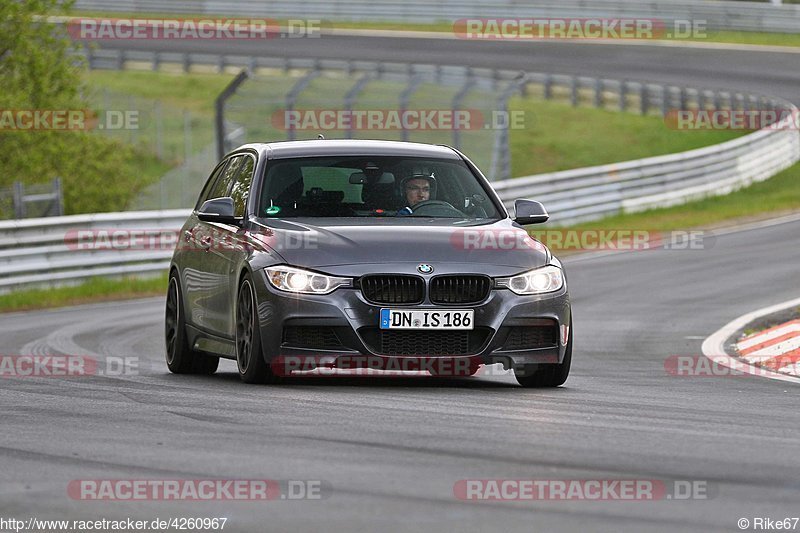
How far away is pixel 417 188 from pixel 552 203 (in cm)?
1680

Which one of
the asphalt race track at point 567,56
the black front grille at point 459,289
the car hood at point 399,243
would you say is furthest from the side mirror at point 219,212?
the asphalt race track at point 567,56

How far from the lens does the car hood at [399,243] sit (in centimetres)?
990

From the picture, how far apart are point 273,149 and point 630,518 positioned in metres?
6.01

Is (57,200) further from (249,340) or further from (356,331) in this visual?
(356,331)

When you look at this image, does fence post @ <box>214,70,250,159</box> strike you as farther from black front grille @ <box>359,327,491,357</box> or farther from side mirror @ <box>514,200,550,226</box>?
black front grille @ <box>359,327,491,357</box>

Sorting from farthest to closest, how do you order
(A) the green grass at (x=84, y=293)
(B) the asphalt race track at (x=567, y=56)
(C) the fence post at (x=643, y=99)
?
1. (B) the asphalt race track at (x=567, y=56)
2. (C) the fence post at (x=643, y=99)
3. (A) the green grass at (x=84, y=293)

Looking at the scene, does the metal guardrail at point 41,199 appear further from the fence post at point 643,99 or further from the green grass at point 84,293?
the fence post at point 643,99

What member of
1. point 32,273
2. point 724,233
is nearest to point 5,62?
point 32,273

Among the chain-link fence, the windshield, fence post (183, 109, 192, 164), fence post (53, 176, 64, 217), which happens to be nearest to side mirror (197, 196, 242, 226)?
the windshield

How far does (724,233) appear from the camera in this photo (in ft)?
87.1

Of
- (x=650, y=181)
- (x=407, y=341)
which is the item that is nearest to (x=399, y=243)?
(x=407, y=341)

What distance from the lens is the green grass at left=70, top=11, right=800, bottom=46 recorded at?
55062 mm

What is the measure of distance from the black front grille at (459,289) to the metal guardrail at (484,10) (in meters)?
44.6

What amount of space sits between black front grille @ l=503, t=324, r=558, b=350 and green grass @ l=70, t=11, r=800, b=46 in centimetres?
4593
